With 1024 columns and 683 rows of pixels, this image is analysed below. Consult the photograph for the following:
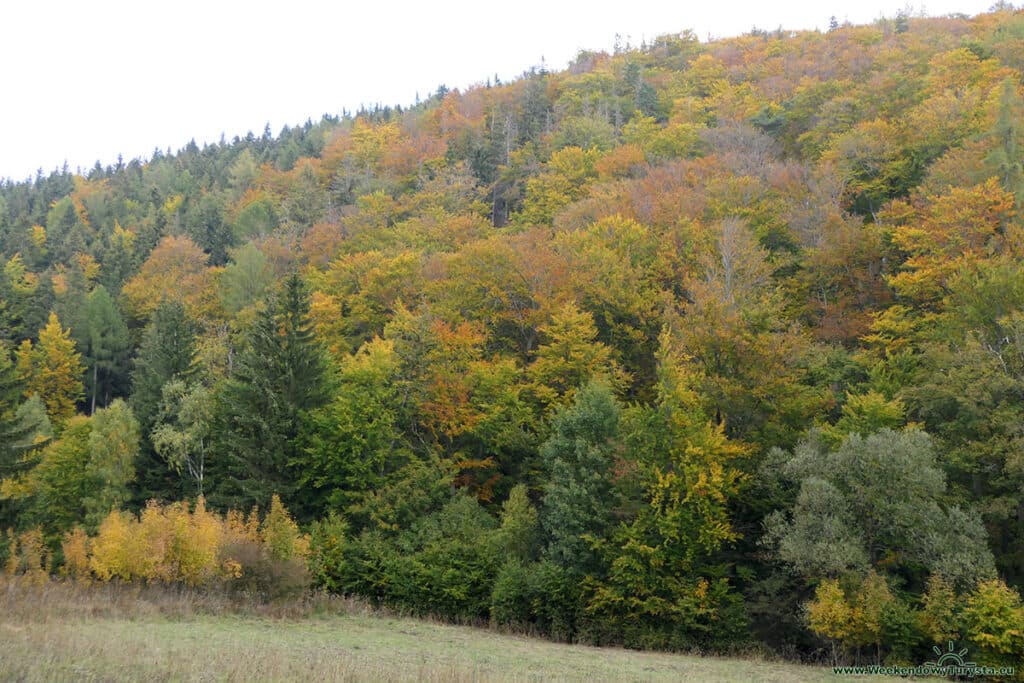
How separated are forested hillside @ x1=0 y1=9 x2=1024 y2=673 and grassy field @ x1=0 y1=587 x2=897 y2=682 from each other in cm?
310

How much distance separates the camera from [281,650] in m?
16.1

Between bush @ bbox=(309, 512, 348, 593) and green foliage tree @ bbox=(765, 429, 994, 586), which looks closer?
green foliage tree @ bbox=(765, 429, 994, 586)

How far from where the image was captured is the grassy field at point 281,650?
41.2ft

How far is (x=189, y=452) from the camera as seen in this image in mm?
38875

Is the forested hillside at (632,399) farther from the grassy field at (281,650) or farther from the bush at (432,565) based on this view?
the grassy field at (281,650)

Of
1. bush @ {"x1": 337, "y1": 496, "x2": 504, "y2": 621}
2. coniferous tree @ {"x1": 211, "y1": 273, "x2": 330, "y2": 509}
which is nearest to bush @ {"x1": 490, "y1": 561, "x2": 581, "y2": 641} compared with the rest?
bush @ {"x1": 337, "y1": 496, "x2": 504, "y2": 621}

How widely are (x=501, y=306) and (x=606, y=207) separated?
12045 millimetres

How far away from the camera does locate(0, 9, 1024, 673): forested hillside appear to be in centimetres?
2462

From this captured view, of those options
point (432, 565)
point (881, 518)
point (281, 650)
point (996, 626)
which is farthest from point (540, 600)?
point (996, 626)

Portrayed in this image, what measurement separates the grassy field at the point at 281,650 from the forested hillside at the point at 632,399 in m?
3.10

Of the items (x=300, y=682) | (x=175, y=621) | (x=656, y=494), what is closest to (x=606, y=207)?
(x=656, y=494)

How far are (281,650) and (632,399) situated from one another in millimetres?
25474

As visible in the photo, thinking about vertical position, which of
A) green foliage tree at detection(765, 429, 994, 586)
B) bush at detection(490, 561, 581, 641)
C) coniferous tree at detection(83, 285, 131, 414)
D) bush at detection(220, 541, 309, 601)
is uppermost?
coniferous tree at detection(83, 285, 131, 414)

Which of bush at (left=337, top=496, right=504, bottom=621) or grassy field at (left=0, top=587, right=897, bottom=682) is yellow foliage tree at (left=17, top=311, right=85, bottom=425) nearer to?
bush at (left=337, top=496, right=504, bottom=621)
